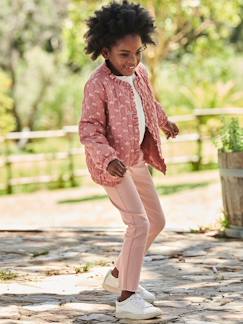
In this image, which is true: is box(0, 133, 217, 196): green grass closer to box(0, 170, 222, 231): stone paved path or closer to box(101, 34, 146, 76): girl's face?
box(0, 170, 222, 231): stone paved path

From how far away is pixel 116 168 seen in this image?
510 centimetres

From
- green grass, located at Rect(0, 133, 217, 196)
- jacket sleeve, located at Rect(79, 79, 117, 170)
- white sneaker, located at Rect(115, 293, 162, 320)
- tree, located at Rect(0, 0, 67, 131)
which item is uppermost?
tree, located at Rect(0, 0, 67, 131)

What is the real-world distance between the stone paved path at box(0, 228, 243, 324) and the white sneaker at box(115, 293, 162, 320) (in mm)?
44

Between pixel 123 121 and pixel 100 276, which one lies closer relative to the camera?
pixel 123 121

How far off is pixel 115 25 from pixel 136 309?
1512mm

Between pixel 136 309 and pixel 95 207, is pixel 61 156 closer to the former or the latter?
pixel 95 207

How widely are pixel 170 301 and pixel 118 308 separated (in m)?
0.56

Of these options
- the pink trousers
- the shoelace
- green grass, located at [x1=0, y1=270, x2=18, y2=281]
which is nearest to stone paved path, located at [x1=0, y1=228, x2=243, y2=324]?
green grass, located at [x1=0, y1=270, x2=18, y2=281]

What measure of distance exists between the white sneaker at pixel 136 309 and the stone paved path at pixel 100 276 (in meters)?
0.04

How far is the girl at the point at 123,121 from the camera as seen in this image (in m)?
5.32

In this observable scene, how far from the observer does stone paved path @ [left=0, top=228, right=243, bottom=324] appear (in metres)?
5.52

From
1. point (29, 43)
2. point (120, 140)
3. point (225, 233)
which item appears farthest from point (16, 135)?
point (29, 43)

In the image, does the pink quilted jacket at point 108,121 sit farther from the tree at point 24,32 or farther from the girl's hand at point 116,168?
the tree at point 24,32

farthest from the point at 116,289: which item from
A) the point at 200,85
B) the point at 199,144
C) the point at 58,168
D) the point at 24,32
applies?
the point at 24,32
